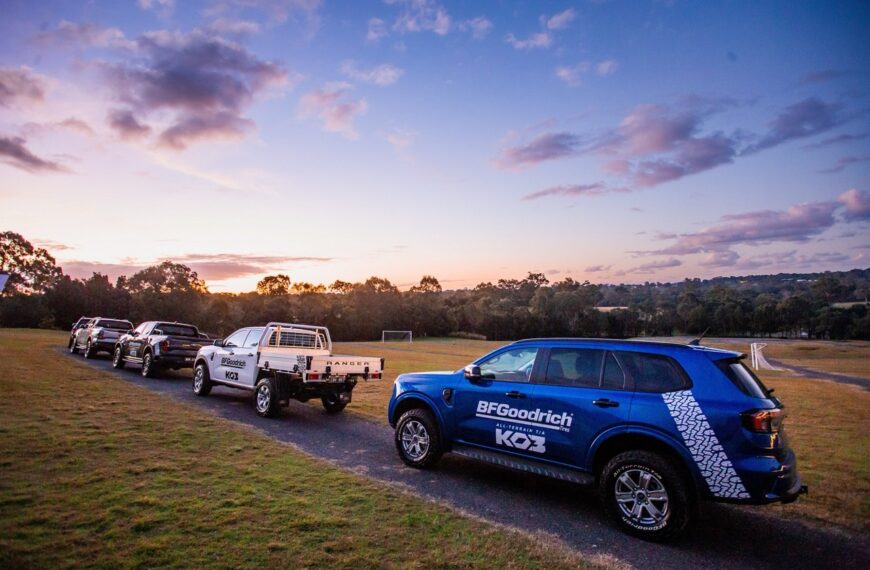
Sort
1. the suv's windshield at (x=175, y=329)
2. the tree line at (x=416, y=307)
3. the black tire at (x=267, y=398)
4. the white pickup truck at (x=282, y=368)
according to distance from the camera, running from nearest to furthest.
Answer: the white pickup truck at (x=282, y=368) → the black tire at (x=267, y=398) → the suv's windshield at (x=175, y=329) → the tree line at (x=416, y=307)

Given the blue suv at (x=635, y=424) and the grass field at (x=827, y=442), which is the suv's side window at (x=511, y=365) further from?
the grass field at (x=827, y=442)

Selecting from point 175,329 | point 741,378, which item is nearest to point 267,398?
point 175,329

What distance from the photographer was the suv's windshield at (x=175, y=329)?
1644cm

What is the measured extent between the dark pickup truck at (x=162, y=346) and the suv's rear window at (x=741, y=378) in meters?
14.8

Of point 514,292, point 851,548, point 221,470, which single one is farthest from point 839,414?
point 514,292

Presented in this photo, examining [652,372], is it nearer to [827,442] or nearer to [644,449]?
[644,449]

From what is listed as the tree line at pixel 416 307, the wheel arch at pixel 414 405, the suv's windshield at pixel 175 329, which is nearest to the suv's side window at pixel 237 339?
the suv's windshield at pixel 175 329

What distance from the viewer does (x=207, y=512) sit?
5020mm

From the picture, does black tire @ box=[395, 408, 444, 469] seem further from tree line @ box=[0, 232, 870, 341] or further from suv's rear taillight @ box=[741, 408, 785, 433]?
tree line @ box=[0, 232, 870, 341]

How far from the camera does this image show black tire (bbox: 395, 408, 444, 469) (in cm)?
685

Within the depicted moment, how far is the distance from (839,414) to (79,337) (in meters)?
29.5

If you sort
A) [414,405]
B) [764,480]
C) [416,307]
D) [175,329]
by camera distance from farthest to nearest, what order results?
[416,307], [175,329], [414,405], [764,480]

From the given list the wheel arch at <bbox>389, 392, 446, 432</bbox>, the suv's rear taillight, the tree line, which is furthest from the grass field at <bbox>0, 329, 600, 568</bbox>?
the tree line

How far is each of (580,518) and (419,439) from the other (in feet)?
8.07
